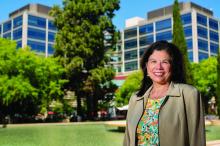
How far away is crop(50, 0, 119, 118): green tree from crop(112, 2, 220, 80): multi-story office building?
42081 mm

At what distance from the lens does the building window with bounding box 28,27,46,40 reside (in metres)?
87.3

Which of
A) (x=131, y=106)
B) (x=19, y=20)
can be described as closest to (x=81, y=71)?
(x=131, y=106)

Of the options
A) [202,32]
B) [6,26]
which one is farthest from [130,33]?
[6,26]

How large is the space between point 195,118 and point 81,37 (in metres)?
34.3

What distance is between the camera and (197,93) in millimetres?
2443

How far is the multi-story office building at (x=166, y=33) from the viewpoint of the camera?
83.7 meters

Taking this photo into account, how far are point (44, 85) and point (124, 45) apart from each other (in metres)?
66.5

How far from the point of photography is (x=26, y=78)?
3272cm

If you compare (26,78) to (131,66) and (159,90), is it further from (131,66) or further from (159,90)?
(131,66)

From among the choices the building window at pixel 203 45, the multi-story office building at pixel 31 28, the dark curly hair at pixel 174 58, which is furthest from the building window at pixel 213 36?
the dark curly hair at pixel 174 58

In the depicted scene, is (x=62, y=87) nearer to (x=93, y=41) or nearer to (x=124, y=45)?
(x=93, y=41)

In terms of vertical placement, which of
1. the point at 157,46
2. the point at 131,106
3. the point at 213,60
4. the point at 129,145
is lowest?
the point at 129,145

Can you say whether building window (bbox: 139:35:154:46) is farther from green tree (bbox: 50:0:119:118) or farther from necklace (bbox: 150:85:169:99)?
necklace (bbox: 150:85:169:99)

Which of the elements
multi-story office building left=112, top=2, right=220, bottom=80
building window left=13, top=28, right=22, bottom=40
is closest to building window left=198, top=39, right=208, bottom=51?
multi-story office building left=112, top=2, right=220, bottom=80
